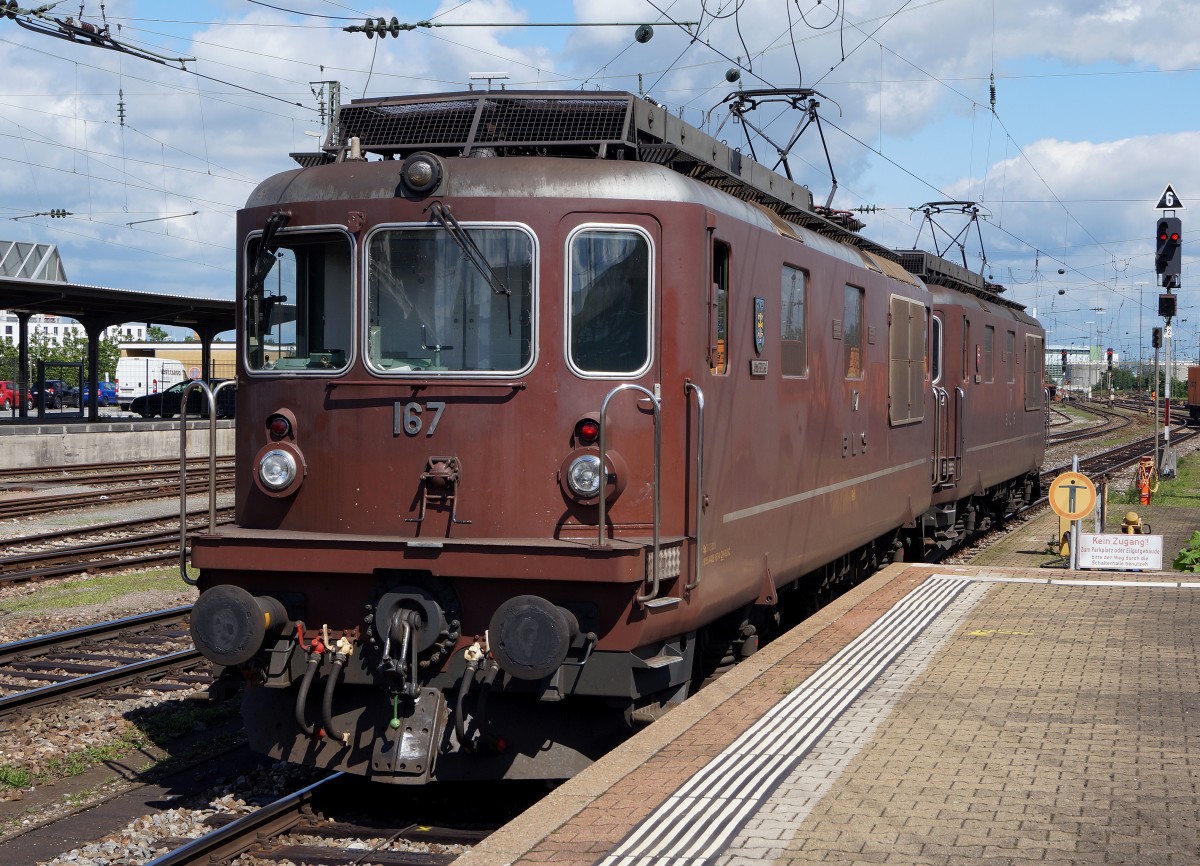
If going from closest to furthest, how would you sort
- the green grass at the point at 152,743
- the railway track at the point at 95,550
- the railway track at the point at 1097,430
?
the green grass at the point at 152,743, the railway track at the point at 95,550, the railway track at the point at 1097,430

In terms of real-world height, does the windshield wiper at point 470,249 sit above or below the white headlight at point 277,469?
above

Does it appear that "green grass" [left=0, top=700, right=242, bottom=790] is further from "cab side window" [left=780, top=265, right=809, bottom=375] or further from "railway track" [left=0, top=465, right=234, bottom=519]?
"railway track" [left=0, top=465, right=234, bottom=519]

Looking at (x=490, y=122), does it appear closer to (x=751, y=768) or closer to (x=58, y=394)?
(x=751, y=768)

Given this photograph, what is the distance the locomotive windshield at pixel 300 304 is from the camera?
24.0 feet

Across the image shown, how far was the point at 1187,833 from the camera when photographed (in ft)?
17.7

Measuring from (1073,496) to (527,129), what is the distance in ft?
30.4

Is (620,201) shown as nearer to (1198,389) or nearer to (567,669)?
(567,669)

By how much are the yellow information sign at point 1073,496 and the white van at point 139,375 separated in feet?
171

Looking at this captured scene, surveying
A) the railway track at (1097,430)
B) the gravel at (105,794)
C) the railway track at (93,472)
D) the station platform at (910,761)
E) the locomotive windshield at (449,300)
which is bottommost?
the gravel at (105,794)

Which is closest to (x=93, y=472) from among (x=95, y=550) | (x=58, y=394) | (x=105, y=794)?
(x=95, y=550)

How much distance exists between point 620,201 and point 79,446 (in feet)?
89.5

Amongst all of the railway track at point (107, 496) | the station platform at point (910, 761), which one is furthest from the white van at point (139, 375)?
the station platform at point (910, 761)

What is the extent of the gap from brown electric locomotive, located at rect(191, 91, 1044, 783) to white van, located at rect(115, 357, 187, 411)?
186 feet

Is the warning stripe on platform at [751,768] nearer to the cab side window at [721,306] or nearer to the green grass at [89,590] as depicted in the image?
the cab side window at [721,306]
